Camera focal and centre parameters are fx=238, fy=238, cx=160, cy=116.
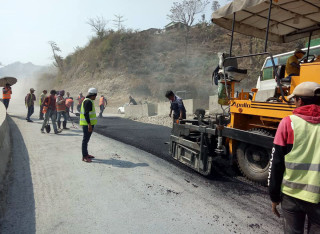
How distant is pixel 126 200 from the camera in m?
3.31

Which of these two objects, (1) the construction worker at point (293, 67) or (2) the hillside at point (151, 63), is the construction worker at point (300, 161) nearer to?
(1) the construction worker at point (293, 67)

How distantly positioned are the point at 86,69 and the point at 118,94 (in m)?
9.44

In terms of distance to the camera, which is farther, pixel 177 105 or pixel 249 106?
pixel 177 105

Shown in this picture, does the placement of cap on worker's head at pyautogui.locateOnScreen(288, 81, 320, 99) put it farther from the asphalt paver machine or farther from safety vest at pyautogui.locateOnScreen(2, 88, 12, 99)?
safety vest at pyautogui.locateOnScreen(2, 88, 12, 99)

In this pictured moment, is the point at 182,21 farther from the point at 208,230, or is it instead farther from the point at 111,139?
the point at 208,230

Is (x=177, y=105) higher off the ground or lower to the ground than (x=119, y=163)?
higher

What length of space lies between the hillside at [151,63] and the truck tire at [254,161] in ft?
54.4

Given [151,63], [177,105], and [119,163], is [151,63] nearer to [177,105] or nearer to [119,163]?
[177,105]

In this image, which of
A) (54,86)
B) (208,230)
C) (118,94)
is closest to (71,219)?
(208,230)

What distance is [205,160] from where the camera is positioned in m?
4.13

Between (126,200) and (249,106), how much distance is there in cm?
229

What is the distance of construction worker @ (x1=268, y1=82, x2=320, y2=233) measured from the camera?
1637 millimetres

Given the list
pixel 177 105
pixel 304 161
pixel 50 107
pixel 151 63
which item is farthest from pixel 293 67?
pixel 151 63

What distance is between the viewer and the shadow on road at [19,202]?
2684 mm
